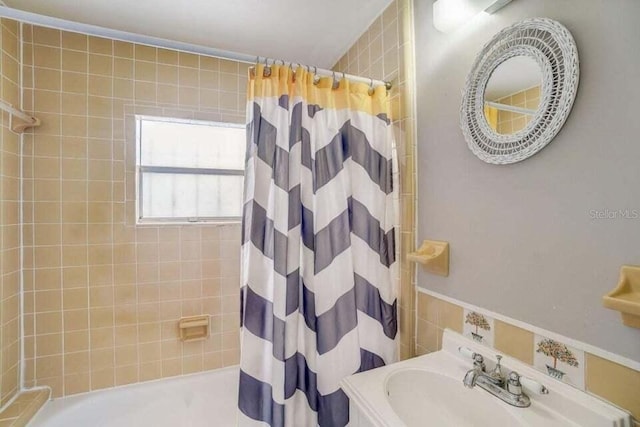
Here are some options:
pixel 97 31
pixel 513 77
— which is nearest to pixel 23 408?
pixel 97 31

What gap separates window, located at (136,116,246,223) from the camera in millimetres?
1843

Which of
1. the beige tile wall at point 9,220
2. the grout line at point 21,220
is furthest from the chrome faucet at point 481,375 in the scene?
the grout line at point 21,220

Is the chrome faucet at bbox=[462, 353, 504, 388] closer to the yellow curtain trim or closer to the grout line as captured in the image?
the yellow curtain trim

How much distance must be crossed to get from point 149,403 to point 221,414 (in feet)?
1.47

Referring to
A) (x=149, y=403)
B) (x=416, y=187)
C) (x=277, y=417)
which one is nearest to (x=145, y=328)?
(x=149, y=403)

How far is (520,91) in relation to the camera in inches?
33.2

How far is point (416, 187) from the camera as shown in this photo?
125 cm

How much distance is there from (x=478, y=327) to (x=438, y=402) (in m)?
0.30

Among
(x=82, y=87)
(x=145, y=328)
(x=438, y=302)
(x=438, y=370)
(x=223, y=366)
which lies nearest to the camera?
(x=438, y=370)

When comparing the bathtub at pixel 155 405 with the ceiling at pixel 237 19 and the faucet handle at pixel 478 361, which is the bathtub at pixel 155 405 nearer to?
the faucet handle at pixel 478 361

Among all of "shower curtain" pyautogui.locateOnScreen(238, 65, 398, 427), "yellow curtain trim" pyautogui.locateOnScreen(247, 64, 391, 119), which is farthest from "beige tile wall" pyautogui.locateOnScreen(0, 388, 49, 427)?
"yellow curtain trim" pyautogui.locateOnScreen(247, 64, 391, 119)

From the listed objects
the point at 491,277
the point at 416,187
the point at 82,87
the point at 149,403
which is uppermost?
the point at 82,87

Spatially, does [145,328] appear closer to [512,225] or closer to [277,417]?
[277,417]

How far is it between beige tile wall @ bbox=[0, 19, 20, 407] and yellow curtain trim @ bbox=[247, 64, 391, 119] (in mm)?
1415
